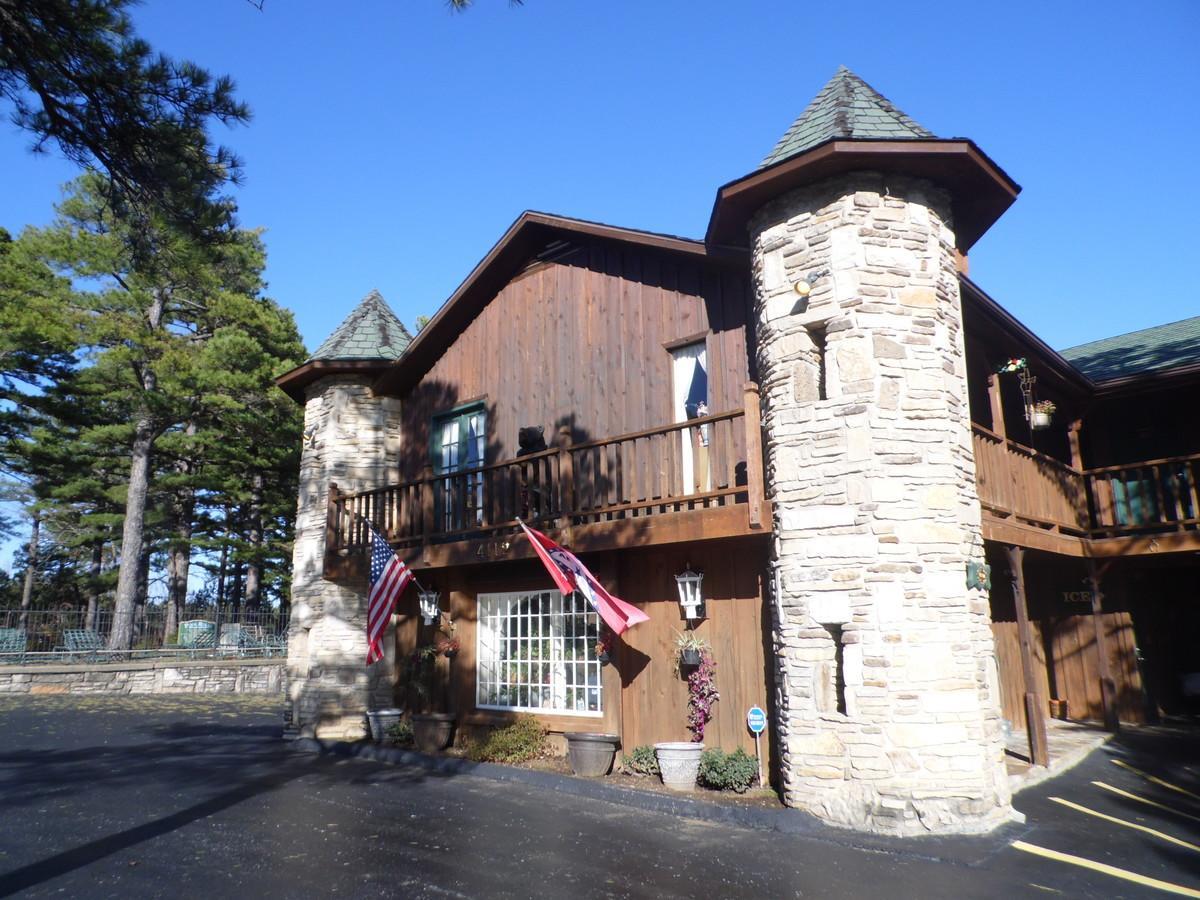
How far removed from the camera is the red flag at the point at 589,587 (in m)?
9.13

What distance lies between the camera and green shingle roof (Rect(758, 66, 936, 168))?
8664 mm

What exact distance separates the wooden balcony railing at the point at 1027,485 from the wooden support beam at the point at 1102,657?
0.66 metres

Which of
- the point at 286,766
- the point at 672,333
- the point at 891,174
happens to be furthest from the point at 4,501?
the point at 891,174

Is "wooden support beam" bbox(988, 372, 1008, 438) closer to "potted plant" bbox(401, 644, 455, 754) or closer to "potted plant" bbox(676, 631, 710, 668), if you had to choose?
"potted plant" bbox(676, 631, 710, 668)

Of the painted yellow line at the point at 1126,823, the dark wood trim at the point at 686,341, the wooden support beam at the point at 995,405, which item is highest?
the dark wood trim at the point at 686,341

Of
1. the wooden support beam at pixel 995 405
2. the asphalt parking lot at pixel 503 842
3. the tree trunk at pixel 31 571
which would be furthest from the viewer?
the tree trunk at pixel 31 571

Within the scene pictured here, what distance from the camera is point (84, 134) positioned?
659 cm

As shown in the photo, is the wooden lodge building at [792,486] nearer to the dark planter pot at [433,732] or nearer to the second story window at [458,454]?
the second story window at [458,454]

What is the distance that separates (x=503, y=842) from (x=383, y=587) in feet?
16.2

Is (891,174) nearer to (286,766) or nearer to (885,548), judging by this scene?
(885,548)

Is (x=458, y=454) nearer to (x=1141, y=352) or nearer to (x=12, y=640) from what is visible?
(x=1141, y=352)

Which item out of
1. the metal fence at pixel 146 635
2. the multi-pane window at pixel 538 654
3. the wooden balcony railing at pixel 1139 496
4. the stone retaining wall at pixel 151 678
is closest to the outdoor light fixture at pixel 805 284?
the multi-pane window at pixel 538 654

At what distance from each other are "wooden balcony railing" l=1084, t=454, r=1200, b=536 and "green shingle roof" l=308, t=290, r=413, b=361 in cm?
1107

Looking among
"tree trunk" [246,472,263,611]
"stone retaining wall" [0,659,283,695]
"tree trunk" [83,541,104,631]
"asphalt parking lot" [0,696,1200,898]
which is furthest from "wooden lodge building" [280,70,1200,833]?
"tree trunk" [83,541,104,631]
